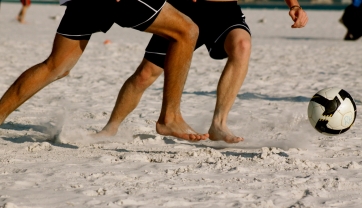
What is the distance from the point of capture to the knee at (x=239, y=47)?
4.98m

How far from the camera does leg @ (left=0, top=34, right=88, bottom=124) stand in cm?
478

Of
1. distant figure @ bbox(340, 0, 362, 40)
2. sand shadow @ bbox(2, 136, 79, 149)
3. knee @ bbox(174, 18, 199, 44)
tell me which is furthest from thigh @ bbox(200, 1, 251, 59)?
distant figure @ bbox(340, 0, 362, 40)

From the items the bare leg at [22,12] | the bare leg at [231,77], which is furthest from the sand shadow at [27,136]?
the bare leg at [22,12]

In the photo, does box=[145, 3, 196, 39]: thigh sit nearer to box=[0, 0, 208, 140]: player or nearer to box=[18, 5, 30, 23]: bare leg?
box=[0, 0, 208, 140]: player

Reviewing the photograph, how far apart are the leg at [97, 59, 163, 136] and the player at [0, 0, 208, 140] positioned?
1.86 feet

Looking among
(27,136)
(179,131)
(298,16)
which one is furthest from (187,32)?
(27,136)

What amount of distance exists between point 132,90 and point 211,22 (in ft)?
2.75

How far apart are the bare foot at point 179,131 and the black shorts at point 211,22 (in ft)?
2.00

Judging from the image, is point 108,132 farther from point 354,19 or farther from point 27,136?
point 354,19

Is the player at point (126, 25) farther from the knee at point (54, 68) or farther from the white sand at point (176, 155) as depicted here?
the white sand at point (176, 155)

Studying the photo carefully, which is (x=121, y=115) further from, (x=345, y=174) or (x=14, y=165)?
(x=345, y=174)

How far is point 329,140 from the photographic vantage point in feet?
18.2

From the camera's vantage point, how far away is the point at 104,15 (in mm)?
4555

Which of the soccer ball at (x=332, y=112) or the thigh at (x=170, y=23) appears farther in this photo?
the soccer ball at (x=332, y=112)
